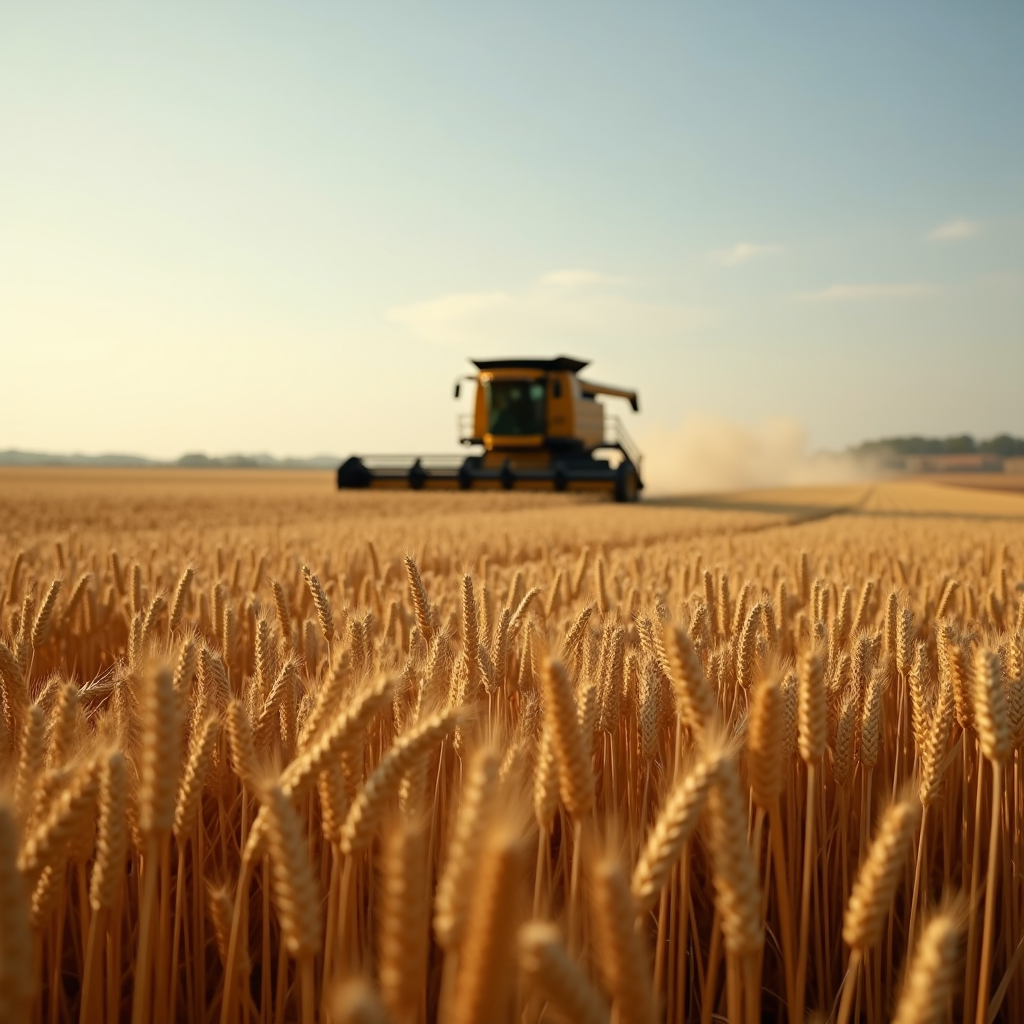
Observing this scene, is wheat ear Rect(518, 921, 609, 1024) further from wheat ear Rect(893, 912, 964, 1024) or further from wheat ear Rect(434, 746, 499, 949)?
wheat ear Rect(893, 912, 964, 1024)

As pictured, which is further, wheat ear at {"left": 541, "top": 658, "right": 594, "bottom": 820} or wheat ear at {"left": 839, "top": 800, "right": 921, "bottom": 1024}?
wheat ear at {"left": 541, "top": 658, "right": 594, "bottom": 820}

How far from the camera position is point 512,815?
738 millimetres

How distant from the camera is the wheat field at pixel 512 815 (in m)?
0.65

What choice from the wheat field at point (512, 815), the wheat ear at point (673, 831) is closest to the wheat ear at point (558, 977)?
the wheat field at point (512, 815)

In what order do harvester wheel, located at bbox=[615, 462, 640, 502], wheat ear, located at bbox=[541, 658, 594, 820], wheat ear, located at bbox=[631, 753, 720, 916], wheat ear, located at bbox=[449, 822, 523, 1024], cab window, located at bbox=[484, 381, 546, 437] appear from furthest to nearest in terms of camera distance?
cab window, located at bbox=[484, 381, 546, 437]
harvester wheel, located at bbox=[615, 462, 640, 502]
wheat ear, located at bbox=[541, 658, 594, 820]
wheat ear, located at bbox=[631, 753, 720, 916]
wheat ear, located at bbox=[449, 822, 523, 1024]

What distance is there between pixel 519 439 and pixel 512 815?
1764cm

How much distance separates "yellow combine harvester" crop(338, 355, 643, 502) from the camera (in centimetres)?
1767

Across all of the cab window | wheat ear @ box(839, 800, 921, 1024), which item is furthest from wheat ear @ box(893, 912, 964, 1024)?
the cab window

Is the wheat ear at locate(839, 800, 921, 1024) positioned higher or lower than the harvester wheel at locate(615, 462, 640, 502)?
lower

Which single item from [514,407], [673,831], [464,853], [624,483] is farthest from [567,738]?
[514,407]

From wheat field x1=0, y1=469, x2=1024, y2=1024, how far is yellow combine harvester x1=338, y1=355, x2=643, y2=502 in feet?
46.9

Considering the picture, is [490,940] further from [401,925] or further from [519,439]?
[519,439]

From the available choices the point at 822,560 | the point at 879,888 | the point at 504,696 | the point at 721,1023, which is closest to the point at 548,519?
the point at 822,560

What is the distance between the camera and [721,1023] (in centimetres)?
148
